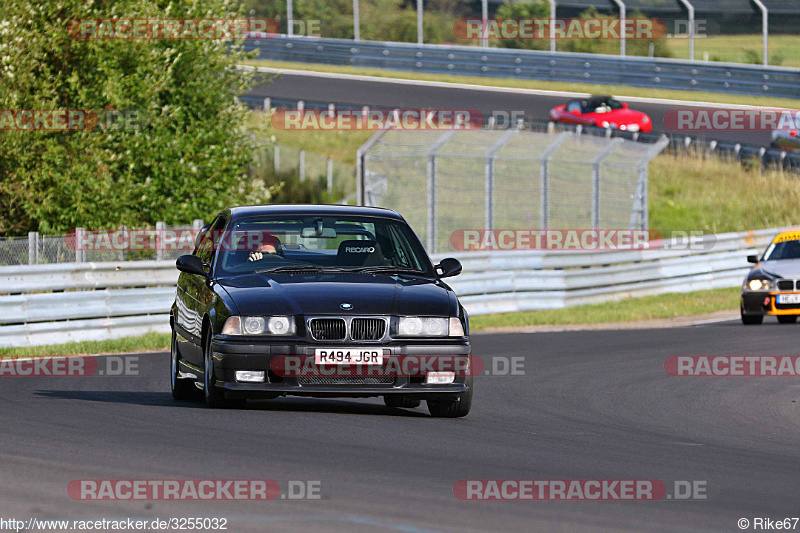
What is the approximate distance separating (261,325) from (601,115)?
31270 mm

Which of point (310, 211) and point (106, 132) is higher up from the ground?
point (310, 211)

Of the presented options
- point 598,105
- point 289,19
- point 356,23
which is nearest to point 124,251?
point 598,105

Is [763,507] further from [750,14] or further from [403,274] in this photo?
[750,14]

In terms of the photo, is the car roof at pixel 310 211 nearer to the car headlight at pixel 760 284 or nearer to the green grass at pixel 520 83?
the car headlight at pixel 760 284

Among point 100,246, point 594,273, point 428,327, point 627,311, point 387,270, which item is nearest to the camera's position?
point 428,327

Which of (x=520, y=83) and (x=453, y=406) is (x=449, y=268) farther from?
(x=520, y=83)

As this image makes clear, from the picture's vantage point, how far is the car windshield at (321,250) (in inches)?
412

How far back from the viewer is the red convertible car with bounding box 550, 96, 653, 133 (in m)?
39.7

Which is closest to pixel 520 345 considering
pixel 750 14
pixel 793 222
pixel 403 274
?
pixel 403 274

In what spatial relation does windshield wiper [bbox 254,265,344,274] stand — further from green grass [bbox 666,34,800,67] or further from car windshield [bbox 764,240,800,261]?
green grass [bbox 666,34,800,67]

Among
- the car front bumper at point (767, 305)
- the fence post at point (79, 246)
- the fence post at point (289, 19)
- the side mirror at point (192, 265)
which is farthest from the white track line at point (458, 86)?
the side mirror at point (192, 265)

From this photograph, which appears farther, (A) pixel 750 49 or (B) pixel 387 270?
(A) pixel 750 49

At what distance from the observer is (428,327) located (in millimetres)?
9617

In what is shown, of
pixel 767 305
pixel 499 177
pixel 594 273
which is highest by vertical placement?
pixel 767 305
